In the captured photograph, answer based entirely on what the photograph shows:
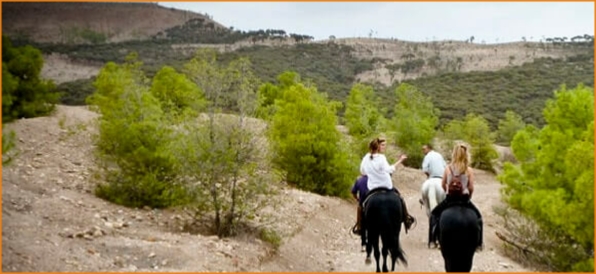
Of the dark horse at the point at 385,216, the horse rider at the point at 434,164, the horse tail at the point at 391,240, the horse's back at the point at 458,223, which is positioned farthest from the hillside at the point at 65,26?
the horse's back at the point at 458,223

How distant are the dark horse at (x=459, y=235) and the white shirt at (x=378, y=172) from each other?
4.98 feet

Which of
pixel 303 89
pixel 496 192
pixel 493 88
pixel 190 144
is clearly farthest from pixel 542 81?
pixel 190 144

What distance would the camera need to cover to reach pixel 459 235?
937cm

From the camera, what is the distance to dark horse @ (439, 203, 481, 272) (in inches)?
368

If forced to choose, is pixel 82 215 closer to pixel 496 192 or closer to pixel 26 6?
pixel 496 192

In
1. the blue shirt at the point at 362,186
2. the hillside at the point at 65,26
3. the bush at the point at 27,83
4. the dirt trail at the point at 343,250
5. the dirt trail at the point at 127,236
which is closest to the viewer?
the dirt trail at the point at 127,236

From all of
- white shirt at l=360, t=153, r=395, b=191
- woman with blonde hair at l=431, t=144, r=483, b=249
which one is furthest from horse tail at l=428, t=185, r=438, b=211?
woman with blonde hair at l=431, t=144, r=483, b=249

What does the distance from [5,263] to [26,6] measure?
581 feet

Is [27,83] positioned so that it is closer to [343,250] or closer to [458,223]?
[343,250]

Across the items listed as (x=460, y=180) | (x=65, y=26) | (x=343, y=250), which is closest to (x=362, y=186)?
(x=460, y=180)

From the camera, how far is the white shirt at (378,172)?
10859 mm

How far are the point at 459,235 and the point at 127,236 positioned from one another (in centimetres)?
673

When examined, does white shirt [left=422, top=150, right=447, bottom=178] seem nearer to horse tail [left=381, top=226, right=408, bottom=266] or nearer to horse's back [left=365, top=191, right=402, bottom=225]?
horse's back [left=365, top=191, right=402, bottom=225]

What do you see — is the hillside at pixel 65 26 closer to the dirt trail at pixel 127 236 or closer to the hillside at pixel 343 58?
the hillside at pixel 343 58
